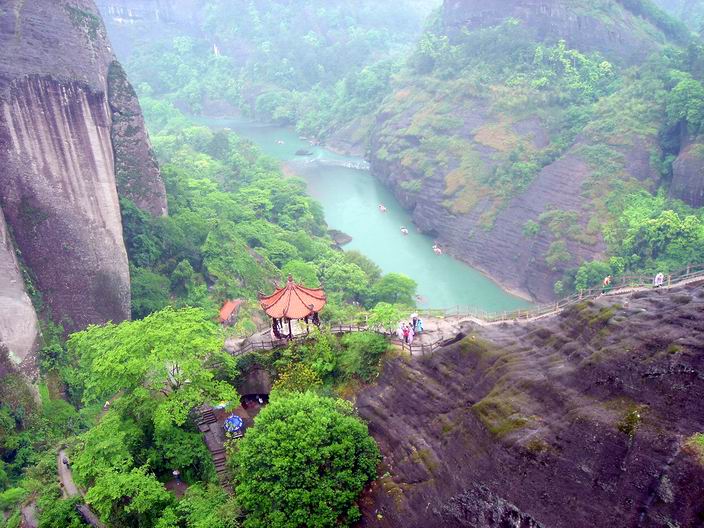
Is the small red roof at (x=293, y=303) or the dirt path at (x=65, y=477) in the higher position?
the small red roof at (x=293, y=303)

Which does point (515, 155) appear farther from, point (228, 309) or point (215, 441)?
point (215, 441)

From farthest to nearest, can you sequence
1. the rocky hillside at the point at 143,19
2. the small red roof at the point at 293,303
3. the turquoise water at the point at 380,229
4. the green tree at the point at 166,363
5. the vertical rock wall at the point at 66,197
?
the rocky hillside at the point at 143,19, the turquoise water at the point at 380,229, the vertical rock wall at the point at 66,197, the small red roof at the point at 293,303, the green tree at the point at 166,363

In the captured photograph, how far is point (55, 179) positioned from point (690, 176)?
36.2m

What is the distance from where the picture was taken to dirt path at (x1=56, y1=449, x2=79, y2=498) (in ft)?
58.6

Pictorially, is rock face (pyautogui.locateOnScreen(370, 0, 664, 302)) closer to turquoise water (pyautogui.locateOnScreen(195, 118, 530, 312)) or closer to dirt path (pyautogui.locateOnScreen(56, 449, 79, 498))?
turquoise water (pyautogui.locateOnScreen(195, 118, 530, 312))

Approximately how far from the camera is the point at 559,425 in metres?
12.5

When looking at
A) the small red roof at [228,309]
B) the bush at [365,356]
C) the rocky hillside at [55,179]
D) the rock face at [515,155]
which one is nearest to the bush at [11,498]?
the rocky hillside at [55,179]

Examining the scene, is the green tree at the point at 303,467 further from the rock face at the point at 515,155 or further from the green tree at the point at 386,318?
the rock face at the point at 515,155

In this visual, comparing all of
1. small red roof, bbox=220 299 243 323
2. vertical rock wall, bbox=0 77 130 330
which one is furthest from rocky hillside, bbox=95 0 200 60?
small red roof, bbox=220 299 243 323

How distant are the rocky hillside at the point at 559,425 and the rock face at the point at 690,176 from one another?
27885mm

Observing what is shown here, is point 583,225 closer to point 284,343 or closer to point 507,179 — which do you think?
point 507,179

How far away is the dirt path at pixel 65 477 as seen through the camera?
1788 centimetres

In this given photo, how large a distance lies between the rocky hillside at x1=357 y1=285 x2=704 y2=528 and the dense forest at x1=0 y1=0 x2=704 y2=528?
1.59 ft

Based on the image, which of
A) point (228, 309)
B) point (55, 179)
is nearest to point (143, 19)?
point (228, 309)
